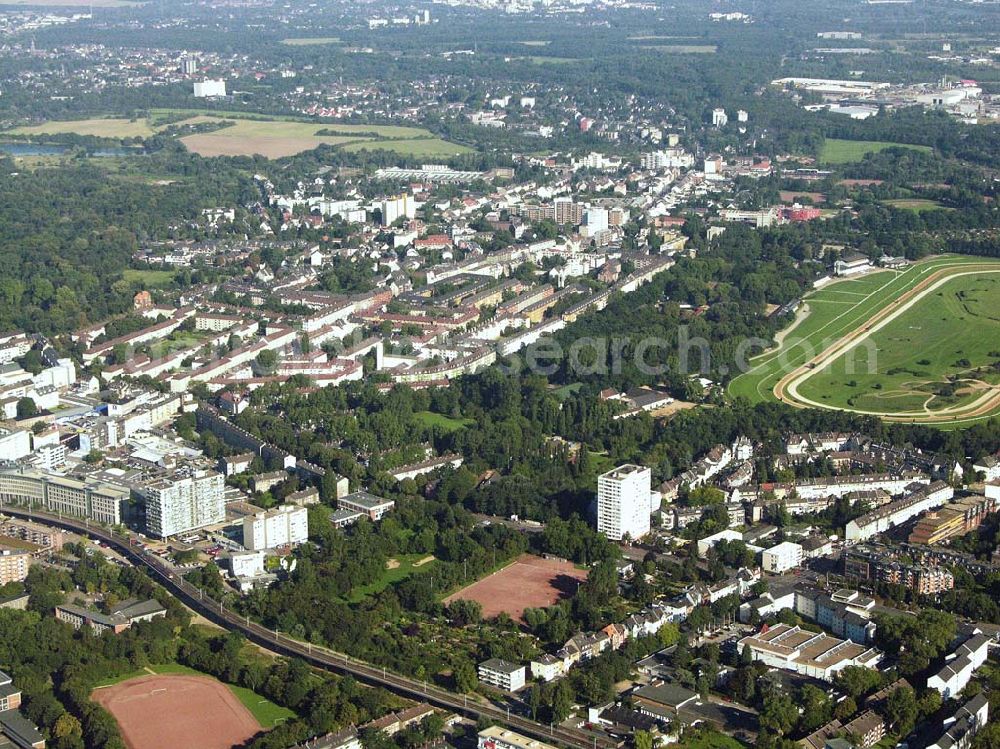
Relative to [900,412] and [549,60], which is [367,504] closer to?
[900,412]

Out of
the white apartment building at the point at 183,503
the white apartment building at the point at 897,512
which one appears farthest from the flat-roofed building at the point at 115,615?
the white apartment building at the point at 897,512

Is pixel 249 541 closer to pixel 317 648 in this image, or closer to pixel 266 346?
pixel 317 648

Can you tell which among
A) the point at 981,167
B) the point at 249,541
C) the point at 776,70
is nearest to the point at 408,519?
the point at 249,541

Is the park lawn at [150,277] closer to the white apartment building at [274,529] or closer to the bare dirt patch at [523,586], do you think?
the white apartment building at [274,529]

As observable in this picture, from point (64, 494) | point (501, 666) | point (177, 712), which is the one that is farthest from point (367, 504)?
point (177, 712)

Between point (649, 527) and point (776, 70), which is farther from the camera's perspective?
point (776, 70)

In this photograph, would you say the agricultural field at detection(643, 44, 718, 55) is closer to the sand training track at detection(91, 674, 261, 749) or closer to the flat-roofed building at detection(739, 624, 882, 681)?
the flat-roofed building at detection(739, 624, 882, 681)
